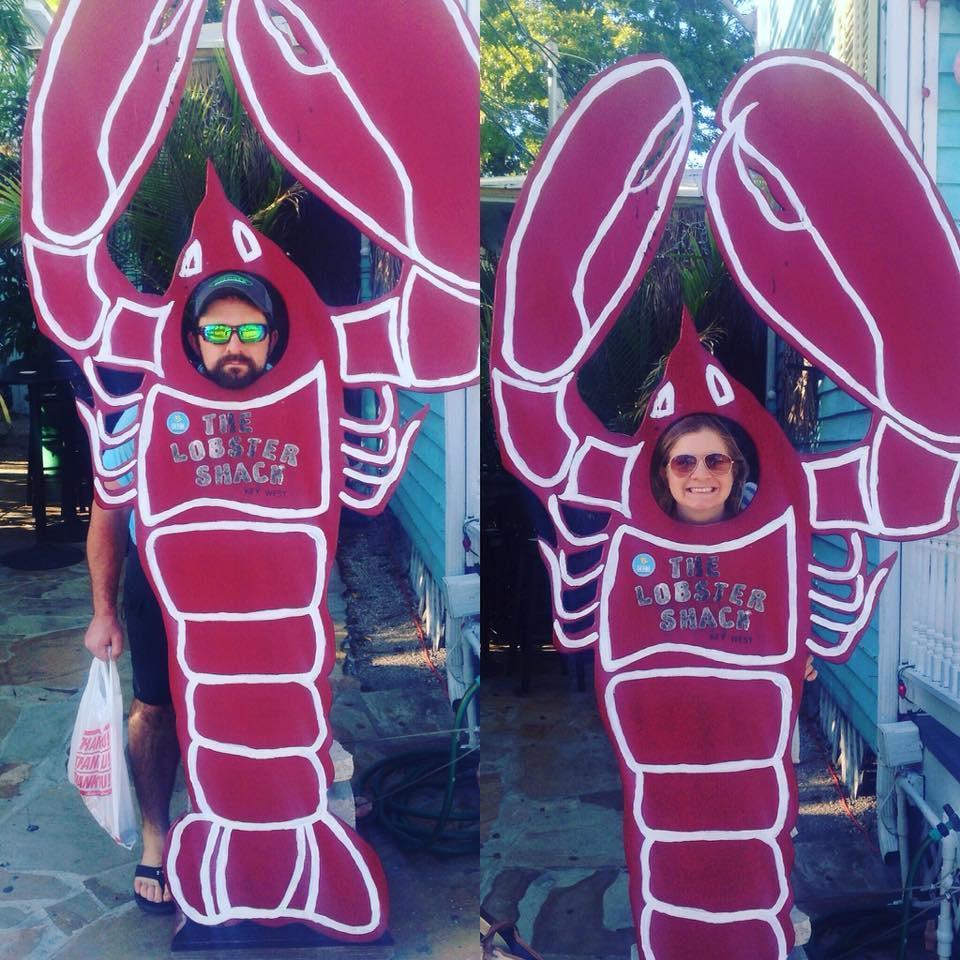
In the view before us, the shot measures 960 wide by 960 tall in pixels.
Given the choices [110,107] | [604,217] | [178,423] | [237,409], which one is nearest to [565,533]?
[604,217]

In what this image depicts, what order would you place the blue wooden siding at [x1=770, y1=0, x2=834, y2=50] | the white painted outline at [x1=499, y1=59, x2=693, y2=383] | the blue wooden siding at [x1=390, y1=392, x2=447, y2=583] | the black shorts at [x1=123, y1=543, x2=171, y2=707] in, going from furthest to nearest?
the black shorts at [x1=123, y1=543, x2=171, y2=707] → the blue wooden siding at [x1=390, y1=392, x2=447, y2=583] → the blue wooden siding at [x1=770, y1=0, x2=834, y2=50] → the white painted outline at [x1=499, y1=59, x2=693, y2=383]

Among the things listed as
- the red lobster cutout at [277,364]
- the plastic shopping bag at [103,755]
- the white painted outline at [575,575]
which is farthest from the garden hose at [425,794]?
the plastic shopping bag at [103,755]

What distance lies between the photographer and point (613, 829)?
2.49 metres

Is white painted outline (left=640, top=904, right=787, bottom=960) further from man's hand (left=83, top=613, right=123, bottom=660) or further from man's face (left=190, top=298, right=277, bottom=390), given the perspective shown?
man's face (left=190, top=298, right=277, bottom=390)

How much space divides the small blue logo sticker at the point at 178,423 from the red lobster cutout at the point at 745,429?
746 mm

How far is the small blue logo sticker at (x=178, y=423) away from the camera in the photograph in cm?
242

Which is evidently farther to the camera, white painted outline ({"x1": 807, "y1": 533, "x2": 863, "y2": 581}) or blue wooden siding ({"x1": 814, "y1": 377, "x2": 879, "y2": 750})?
blue wooden siding ({"x1": 814, "y1": 377, "x2": 879, "y2": 750})

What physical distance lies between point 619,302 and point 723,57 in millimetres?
615

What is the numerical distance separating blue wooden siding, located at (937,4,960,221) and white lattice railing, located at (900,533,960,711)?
83 cm

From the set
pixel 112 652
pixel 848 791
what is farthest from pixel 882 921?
pixel 112 652

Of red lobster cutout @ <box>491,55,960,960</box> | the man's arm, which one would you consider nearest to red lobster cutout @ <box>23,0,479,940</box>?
the man's arm

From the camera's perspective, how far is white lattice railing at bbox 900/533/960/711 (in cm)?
249

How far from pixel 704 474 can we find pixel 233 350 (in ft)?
3.73

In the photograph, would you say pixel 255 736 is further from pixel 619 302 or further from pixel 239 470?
pixel 619 302
